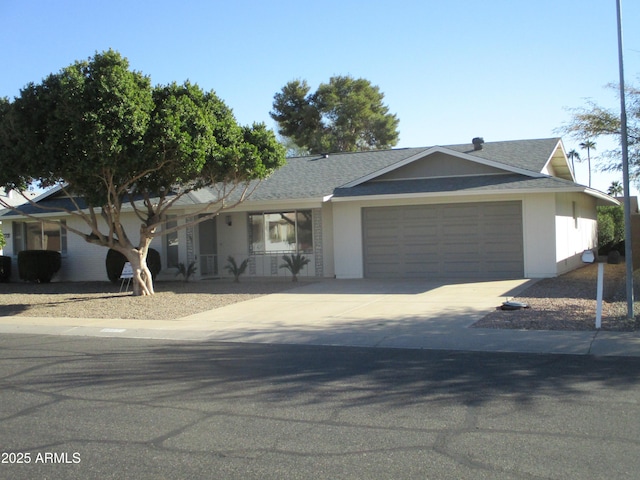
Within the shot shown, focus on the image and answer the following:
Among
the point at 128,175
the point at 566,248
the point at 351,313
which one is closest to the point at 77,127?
the point at 128,175

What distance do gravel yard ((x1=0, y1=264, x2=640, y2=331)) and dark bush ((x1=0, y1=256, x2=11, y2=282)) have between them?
5.86 ft

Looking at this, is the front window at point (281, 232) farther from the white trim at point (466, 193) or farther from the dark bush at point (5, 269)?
the dark bush at point (5, 269)

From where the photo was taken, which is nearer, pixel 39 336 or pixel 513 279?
pixel 39 336

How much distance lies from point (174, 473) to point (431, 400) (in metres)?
2.84

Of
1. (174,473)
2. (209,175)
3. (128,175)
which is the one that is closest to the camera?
(174,473)

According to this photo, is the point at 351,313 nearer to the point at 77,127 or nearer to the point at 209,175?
the point at 209,175

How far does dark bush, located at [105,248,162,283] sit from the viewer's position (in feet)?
68.8

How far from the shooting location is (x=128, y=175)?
14.8 metres

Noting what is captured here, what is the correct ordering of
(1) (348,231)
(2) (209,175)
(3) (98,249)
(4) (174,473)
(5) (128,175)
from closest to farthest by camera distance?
1. (4) (174,473)
2. (5) (128,175)
3. (2) (209,175)
4. (1) (348,231)
5. (3) (98,249)

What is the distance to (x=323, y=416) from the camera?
6109 millimetres

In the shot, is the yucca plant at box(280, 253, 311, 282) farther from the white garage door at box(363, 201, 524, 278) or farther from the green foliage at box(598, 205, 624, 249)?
the green foliage at box(598, 205, 624, 249)

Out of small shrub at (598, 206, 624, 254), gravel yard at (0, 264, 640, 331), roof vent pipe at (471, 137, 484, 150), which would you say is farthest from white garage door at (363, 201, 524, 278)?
small shrub at (598, 206, 624, 254)

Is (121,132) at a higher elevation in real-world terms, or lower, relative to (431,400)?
higher

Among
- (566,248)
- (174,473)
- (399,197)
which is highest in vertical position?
(399,197)
